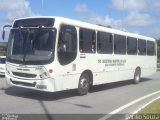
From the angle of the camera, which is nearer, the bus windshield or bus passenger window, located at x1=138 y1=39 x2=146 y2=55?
the bus windshield

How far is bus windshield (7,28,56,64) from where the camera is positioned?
1316 centimetres

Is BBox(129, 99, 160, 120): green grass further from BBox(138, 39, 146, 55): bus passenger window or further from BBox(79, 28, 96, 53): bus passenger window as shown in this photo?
BBox(138, 39, 146, 55): bus passenger window

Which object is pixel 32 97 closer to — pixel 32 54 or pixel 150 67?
pixel 32 54

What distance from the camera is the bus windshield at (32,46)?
43.2ft

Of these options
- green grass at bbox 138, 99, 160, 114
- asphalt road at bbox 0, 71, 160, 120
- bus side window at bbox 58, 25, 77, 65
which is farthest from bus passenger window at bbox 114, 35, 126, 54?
green grass at bbox 138, 99, 160, 114

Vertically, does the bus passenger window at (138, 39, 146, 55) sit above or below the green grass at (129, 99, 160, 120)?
above

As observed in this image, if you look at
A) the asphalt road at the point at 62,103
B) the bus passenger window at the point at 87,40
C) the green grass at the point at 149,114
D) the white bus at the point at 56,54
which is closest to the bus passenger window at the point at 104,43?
the white bus at the point at 56,54

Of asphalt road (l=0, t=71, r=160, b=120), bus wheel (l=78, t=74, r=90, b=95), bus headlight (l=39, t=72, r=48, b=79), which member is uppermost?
bus headlight (l=39, t=72, r=48, b=79)

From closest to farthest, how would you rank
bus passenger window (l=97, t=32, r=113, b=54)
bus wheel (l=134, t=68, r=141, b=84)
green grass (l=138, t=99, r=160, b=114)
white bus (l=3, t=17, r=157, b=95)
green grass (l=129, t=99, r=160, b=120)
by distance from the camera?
green grass (l=129, t=99, r=160, b=120)
green grass (l=138, t=99, r=160, b=114)
white bus (l=3, t=17, r=157, b=95)
bus passenger window (l=97, t=32, r=113, b=54)
bus wheel (l=134, t=68, r=141, b=84)

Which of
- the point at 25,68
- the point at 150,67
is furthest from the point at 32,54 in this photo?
the point at 150,67

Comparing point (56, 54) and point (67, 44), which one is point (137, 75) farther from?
point (56, 54)

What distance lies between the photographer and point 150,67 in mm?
24594

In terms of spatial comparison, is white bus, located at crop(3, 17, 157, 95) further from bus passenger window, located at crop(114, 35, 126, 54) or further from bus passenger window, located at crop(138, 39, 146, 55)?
bus passenger window, located at crop(138, 39, 146, 55)

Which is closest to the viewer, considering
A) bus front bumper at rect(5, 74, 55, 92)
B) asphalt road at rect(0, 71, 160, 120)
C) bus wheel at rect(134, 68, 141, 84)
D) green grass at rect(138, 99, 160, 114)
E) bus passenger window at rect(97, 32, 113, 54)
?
green grass at rect(138, 99, 160, 114)
